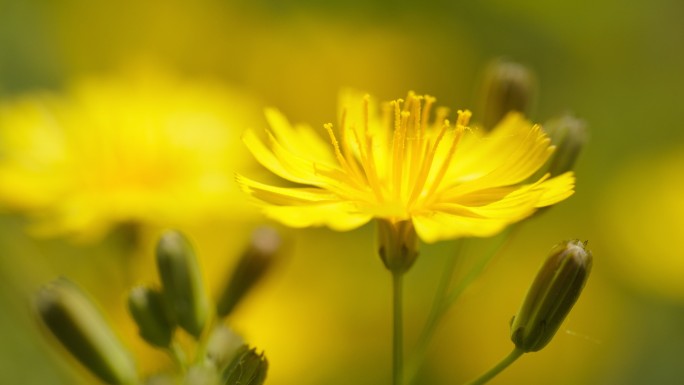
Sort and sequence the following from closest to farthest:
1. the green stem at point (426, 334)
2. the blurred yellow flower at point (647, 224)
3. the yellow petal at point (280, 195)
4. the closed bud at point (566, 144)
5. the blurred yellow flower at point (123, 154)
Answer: the yellow petal at point (280, 195)
the green stem at point (426, 334)
the closed bud at point (566, 144)
the blurred yellow flower at point (123, 154)
the blurred yellow flower at point (647, 224)

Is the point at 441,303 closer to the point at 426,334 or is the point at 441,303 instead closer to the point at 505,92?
the point at 426,334

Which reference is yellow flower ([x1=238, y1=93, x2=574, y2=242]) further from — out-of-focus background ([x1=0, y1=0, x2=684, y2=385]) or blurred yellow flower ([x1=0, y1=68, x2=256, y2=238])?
blurred yellow flower ([x1=0, y1=68, x2=256, y2=238])

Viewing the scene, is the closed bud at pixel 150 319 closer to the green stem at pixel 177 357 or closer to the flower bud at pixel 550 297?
the green stem at pixel 177 357

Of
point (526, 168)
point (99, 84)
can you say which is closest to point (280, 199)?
point (526, 168)

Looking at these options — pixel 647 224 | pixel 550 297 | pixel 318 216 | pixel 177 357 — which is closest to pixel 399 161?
pixel 318 216

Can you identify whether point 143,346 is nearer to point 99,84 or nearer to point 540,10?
point 99,84

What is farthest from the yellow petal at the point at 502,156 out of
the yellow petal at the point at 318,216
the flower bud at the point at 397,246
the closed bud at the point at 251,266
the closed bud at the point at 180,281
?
the closed bud at the point at 180,281


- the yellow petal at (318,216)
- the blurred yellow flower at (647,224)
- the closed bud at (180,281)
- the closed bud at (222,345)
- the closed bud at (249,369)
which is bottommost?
the blurred yellow flower at (647,224)
